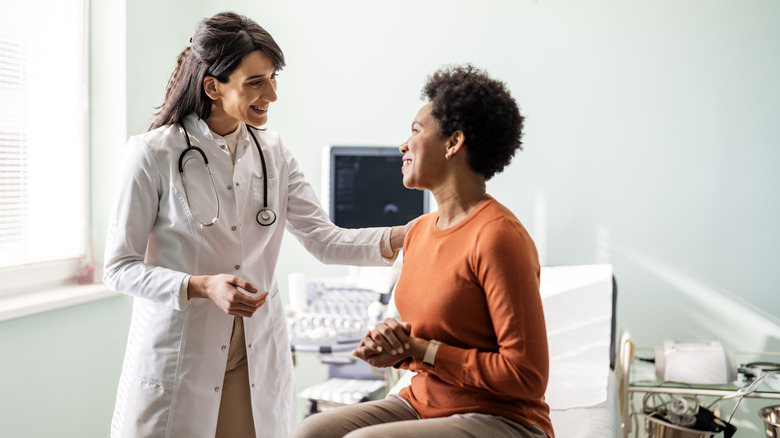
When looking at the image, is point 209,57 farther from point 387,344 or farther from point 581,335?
point 581,335

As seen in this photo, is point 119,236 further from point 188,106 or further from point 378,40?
point 378,40

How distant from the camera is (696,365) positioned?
2240mm

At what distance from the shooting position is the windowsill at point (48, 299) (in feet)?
7.39

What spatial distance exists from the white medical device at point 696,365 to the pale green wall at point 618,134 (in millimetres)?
400

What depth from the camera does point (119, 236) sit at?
4.80 feet

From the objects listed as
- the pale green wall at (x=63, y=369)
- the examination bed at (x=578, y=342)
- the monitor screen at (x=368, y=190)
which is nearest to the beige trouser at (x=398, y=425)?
the examination bed at (x=578, y=342)

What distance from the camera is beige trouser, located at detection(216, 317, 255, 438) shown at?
61.7 inches

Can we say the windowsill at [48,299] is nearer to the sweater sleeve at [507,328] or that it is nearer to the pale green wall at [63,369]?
the pale green wall at [63,369]

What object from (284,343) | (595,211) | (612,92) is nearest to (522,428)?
(284,343)

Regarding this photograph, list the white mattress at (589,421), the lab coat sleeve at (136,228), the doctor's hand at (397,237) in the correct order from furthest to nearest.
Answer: the white mattress at (589,421) → the doctor's hand at (397,237) → the lab coat sleeve at (136,228)

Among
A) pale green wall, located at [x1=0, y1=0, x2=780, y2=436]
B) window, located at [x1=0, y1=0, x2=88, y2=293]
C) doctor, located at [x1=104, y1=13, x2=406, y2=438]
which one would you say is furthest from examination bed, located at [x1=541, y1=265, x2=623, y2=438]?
window, located at [x1=0, y1=0, x2=88, y2=293]

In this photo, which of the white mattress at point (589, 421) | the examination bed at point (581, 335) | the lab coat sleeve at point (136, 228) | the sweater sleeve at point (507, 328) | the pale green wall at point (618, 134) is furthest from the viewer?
the pale green wall at point (618, 134)

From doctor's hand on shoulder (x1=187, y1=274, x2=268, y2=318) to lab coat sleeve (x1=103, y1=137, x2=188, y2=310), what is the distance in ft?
0.20

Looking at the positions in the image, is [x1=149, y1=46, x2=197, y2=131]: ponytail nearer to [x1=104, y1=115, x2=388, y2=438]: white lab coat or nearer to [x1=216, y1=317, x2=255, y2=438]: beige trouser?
[x1=104, y1=115, x2=388, y2=438]: white lab coat
